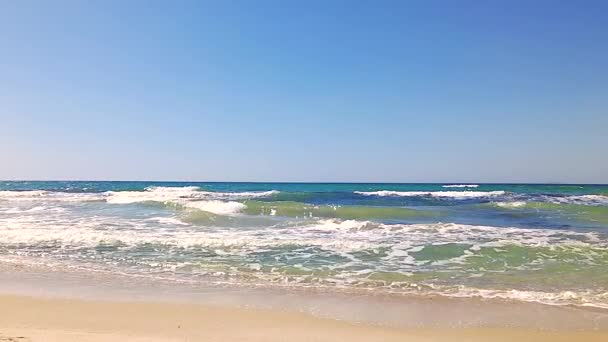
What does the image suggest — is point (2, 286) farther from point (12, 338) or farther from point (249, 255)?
point (249, 255)

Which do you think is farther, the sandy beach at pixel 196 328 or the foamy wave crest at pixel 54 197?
the foamy wave crest at pixel 54 197

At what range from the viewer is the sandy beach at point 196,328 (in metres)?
4.87

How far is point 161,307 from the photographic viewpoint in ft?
20.0

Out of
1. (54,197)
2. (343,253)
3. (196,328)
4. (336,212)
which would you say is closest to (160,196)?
(54,197)

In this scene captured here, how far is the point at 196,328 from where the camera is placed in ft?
17.1

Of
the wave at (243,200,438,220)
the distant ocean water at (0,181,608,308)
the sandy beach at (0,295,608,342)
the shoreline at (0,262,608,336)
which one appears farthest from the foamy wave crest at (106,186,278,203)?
the sandy beach at (0,295,608,342)

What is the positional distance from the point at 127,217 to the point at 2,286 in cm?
1211

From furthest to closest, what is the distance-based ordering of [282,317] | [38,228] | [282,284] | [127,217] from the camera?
[127,217]
[38,228]
[282,284]
[282,317]

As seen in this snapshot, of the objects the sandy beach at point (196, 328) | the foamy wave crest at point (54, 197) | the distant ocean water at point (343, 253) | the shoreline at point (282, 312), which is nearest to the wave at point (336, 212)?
the distant ocean water at point (343, 253)

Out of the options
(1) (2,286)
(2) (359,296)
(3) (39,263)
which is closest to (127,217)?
(3) (39,263)

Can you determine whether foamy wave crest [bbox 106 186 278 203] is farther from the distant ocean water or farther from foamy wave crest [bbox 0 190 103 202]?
the distant ocean water

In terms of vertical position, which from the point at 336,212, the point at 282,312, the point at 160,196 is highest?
the point at 160,196

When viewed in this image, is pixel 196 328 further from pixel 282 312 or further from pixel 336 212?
pixel 336 212

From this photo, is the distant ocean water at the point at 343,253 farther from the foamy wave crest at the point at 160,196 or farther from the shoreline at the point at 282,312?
the foamy wave crest at the point at 160,196
